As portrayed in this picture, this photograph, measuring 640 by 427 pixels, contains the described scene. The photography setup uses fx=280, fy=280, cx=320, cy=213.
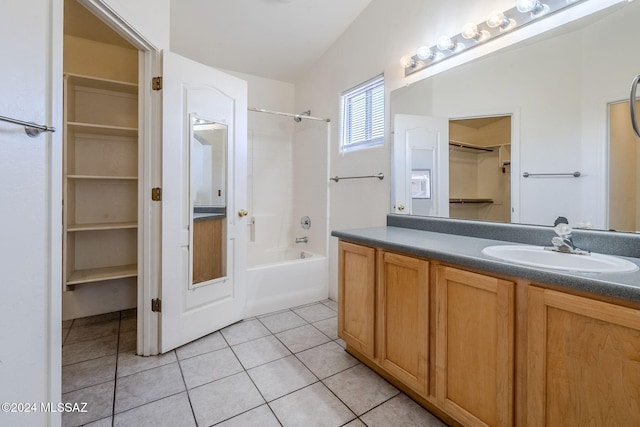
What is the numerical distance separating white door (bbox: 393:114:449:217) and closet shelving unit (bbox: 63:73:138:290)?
2212mm

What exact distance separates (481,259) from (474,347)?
0.38 metres

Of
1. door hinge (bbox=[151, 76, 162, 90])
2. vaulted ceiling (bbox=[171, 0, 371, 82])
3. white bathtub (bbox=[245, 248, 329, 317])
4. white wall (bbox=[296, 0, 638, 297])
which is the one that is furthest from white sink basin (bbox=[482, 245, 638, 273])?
vaulted ceiling (bbox=[171, 0, 371, 82])

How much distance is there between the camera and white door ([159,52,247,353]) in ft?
6.21

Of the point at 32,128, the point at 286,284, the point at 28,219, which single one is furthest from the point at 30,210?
the point at 286,284

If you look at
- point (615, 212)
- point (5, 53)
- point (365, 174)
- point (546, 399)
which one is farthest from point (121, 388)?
point (615, 212)

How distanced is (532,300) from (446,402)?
25.7 inches

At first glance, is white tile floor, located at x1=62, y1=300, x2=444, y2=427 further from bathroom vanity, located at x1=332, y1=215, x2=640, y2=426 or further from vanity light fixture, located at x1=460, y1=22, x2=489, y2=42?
vanity light fixture, located at x1=460, y1=22, x2=489, y2=42

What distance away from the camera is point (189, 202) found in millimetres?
2016

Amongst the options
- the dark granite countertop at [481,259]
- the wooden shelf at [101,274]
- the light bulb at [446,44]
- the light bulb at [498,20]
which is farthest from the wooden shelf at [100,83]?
the light bulb at [498,20]

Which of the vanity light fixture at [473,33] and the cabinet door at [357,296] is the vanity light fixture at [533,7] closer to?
the vanity light fixture at [473,33]

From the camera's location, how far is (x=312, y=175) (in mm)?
3256

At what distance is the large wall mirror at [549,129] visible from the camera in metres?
1.21

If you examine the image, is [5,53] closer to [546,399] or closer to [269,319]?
[546,399]

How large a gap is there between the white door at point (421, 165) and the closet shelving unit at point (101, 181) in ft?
7.26
